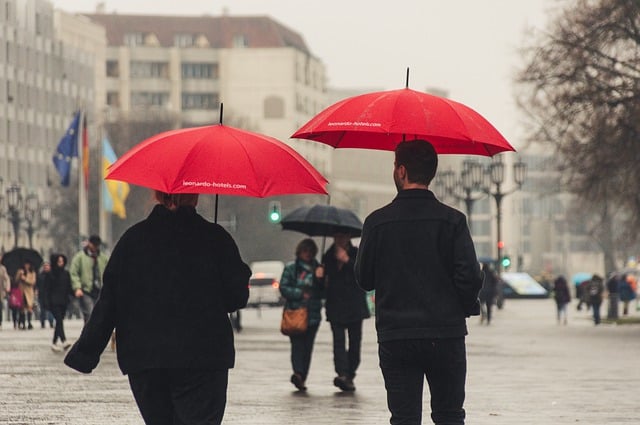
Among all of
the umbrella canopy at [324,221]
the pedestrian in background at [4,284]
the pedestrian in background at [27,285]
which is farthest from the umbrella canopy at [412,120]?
the pedestrian in background at [4,284]

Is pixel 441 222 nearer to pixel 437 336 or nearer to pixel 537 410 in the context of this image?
pixel 437 336

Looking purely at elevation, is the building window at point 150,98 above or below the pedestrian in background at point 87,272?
above

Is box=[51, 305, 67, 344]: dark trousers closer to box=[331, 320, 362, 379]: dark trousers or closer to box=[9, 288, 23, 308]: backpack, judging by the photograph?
box=[331, 320, 362, 379]: dark trousers

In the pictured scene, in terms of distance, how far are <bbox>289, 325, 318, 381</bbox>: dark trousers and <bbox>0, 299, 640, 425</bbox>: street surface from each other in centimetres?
27

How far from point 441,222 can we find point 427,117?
4.02ft

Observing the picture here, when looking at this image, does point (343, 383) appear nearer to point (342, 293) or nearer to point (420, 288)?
point (342, 293)

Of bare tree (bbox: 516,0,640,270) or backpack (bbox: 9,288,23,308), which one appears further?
backpack (bbox: 9,288,23,308)

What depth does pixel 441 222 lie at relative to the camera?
9602 millimetres

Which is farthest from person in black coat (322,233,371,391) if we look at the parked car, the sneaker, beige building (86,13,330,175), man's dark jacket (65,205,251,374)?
beige building (86,13,330,175)

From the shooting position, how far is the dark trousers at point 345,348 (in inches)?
781

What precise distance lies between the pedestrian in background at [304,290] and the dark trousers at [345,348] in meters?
0.26

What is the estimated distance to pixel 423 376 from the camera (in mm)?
9406

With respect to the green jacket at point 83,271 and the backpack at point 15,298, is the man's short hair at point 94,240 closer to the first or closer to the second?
the green jacket at point 83,271

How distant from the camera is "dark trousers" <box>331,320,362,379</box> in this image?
1984cm
